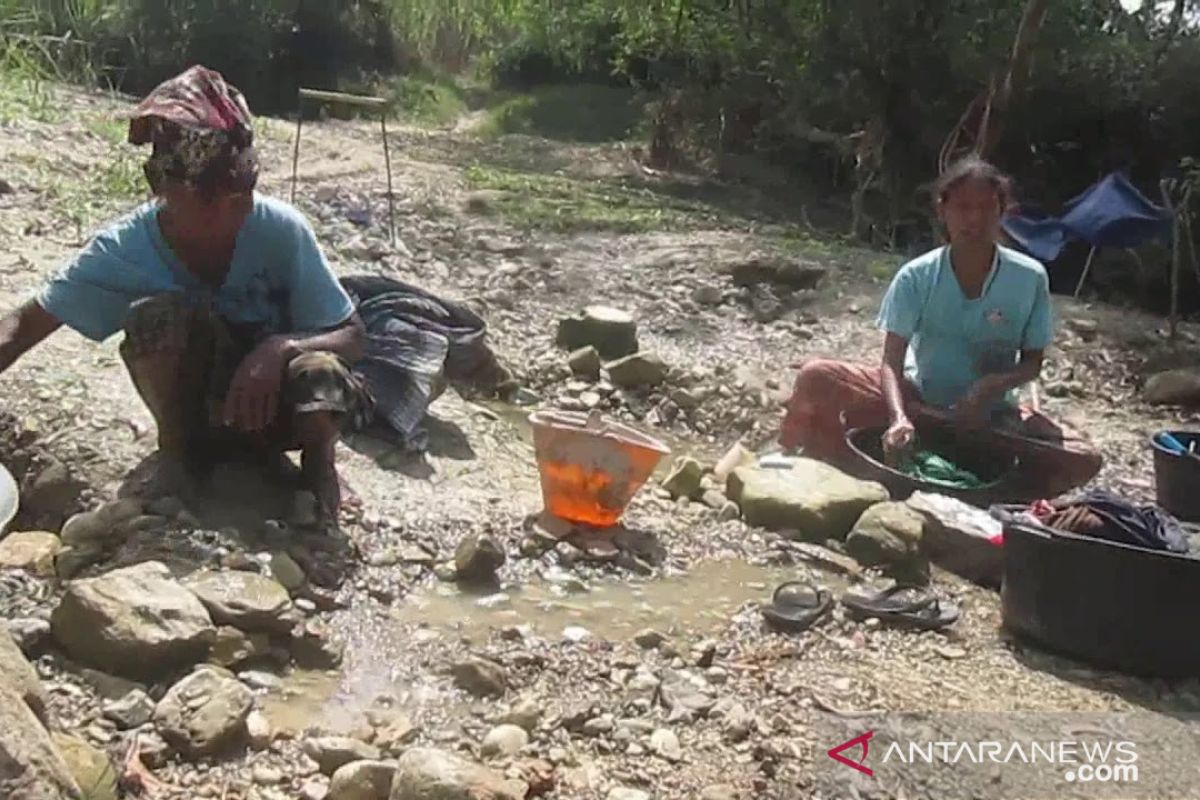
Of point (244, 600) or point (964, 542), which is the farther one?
point (964, 542)

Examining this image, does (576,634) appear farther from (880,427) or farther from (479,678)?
(880,427)

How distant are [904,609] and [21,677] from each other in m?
1.87

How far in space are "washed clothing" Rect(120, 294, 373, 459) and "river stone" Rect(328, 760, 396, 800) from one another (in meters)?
1.08

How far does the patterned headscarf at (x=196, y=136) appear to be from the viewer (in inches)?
113

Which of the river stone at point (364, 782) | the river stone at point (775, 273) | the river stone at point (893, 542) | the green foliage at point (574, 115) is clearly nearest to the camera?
the river stone at point (364, 782)

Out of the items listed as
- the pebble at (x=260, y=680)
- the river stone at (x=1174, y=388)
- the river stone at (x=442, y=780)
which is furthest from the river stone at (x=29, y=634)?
the river stone at (x=1174, y=388)

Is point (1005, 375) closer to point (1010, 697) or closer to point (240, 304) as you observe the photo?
point (1010, 697)

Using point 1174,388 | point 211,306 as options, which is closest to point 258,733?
point 211,306

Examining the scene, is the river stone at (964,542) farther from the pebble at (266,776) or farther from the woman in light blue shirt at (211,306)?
the pebble at (266,776)

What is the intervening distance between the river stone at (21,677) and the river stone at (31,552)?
89 centimetres

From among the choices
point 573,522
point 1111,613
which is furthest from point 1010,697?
point 573,522

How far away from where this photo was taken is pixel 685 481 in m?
3.97

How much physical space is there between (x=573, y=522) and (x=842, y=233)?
25.7ft

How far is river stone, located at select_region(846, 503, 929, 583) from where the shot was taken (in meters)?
3.37
